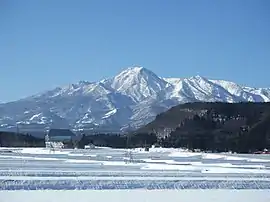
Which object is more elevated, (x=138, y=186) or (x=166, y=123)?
(x=166, y=123)

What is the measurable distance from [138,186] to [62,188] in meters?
2.88

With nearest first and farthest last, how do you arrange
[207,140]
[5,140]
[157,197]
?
[157,197] → [207,140] → [5,140]

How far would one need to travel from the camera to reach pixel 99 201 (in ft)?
56.1

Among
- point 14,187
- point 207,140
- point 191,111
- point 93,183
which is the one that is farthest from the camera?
point 191,111

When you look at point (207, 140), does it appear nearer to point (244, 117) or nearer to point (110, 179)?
point (244, 117)

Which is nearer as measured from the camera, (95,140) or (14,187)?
(14,187)

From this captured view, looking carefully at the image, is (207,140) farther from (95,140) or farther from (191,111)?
(191,111)

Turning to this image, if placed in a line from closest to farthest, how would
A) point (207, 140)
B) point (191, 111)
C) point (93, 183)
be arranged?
point (93, 183)
point (207, 140)
point (191, 111)

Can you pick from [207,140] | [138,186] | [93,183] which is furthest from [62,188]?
[207,140]

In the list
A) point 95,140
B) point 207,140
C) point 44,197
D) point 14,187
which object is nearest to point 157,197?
point 44,197

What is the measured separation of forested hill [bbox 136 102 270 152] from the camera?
77.0 metres

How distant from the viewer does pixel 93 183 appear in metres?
21.4

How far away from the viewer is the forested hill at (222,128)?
7700 cm

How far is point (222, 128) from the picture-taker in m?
95.9
